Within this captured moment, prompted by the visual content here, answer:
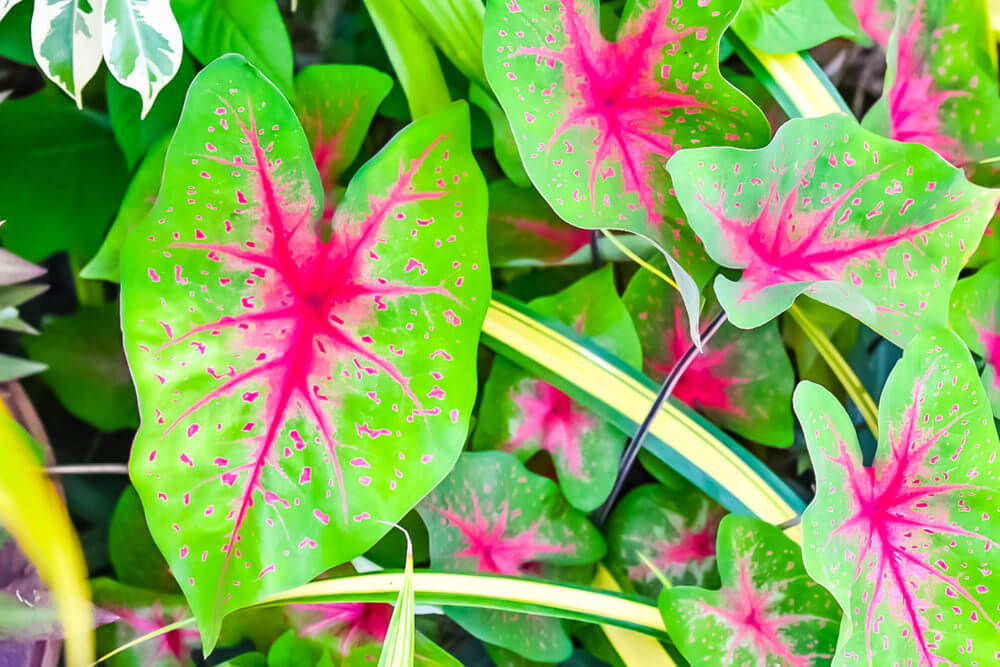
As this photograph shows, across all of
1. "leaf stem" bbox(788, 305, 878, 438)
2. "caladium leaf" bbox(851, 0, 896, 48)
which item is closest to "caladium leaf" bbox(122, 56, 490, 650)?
"leaf stem" bbox(788, 305, 878, 438)

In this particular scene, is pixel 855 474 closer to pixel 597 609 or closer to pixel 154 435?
pixel 597 609

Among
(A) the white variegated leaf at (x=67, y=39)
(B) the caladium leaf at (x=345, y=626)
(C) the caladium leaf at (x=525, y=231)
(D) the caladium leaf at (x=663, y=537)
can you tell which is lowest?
(B) the caladium leaf at (x=345, y=626)

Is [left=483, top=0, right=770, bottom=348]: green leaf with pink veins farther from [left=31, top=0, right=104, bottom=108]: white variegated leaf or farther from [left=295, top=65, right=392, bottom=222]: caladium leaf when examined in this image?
[left=31, top=0, right=104, bottom=108]: white variegated leaf

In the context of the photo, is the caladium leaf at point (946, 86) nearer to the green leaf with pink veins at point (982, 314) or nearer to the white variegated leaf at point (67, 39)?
the green leaf with pink veins at point (982, 314)

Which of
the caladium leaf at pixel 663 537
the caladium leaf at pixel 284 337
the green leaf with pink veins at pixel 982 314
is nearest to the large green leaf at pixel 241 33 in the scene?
the caladium leaf at pixel 284 337

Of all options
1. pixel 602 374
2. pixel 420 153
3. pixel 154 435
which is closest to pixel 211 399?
pixel 154 435

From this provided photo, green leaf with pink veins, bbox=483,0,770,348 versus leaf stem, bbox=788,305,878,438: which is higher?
green leaf with pink veins, bbox=483,0,770,348

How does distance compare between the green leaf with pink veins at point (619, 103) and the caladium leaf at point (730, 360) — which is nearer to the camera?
the green leaf with pink veins at point (619, 103)
